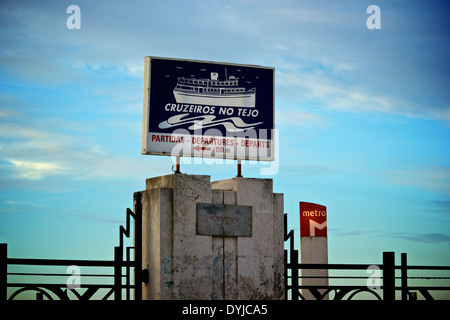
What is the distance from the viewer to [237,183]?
657 inches

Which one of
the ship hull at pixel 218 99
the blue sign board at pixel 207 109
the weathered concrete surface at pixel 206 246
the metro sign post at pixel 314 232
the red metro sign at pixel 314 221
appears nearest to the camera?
the weathered concrete surface at pixel 206 246

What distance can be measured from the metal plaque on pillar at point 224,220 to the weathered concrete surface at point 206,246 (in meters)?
0.12

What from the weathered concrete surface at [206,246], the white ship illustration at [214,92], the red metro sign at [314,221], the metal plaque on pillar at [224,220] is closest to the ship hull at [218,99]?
the white ship illustration at [214,92]

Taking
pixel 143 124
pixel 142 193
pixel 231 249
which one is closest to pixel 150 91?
pixel 143 124

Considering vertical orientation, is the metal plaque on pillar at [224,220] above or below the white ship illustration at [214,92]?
below

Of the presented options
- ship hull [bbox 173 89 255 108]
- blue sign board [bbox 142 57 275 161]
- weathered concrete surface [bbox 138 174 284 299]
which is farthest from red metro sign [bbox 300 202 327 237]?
ship hull [bbox 173 89 255 108]

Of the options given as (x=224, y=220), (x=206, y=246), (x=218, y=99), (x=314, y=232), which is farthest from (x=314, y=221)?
(x=206, y=246)

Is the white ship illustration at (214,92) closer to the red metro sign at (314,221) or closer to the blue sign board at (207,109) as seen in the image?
the blue sign board at (207,109)

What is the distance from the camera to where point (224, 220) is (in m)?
16.3

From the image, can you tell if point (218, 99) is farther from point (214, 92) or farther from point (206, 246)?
point (206, 246)

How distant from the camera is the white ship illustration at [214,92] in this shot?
1702 cm

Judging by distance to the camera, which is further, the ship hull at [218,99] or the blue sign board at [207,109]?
the ship hull at [218,99]
